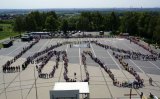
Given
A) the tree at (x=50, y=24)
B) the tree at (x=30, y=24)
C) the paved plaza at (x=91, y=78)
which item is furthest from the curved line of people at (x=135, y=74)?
the tree at (x=30, y=24)

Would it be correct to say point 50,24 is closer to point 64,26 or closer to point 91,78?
point 64,26

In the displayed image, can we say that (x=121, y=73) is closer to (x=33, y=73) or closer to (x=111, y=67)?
(x=111, y=67)

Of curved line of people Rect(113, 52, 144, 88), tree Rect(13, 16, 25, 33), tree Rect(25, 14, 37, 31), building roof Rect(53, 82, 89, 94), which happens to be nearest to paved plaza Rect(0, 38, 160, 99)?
curved line of people Rect(113, 52, 144, 88)

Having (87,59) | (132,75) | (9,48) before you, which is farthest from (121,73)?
(9,48)

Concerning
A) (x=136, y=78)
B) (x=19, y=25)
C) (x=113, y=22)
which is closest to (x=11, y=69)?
(x=136, y=78)

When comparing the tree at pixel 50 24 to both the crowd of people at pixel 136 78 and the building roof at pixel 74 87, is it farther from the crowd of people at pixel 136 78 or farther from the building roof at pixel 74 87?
the building roof at pixel 74 87

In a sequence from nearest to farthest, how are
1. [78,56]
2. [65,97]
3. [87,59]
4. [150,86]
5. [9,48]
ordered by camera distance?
1. [65,97]
2. [150,86]
3. [87,59]
4. [78,56]
5. [9,48]

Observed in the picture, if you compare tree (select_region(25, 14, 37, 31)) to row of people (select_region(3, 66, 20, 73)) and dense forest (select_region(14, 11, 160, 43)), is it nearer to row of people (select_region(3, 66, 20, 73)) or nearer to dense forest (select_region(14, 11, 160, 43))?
dense forest (select_region(14, 11, 160, 43))

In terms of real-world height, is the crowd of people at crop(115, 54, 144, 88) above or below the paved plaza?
above

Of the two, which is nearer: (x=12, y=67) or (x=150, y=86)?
(x=150, y=86)
